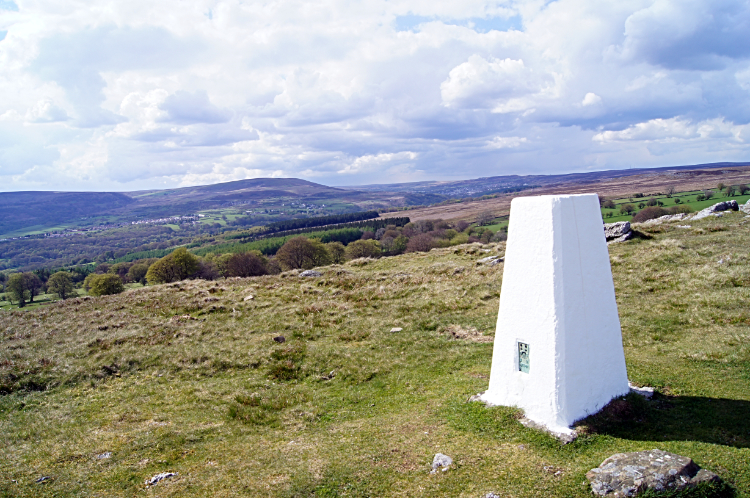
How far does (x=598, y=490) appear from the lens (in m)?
7.97

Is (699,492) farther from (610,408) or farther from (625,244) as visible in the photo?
(625,244)

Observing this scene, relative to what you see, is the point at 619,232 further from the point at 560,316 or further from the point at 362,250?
the point at 362,250

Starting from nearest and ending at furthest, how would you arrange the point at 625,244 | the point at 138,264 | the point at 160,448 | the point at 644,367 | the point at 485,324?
the point at 160,448, the point at 644,367, the point at 485,324, the point at 625,244, the point at 138,264

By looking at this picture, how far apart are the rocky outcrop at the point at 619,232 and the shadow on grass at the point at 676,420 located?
2604 cm

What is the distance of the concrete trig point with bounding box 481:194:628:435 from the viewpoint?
1041cm

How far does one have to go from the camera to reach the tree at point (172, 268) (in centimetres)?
6231

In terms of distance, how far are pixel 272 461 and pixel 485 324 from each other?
1369 centimetres

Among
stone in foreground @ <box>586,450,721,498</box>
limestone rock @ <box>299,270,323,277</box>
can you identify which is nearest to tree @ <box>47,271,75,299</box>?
limestone rock @ <box>299,270,323,277</box>

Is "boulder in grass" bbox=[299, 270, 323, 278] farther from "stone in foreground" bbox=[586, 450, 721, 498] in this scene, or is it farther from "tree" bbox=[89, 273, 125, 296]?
"tree" bbox=[89, 273, 125, 296]

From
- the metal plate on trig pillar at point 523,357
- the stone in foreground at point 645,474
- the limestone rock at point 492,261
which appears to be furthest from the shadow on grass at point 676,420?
the limestone rock at point 492,261

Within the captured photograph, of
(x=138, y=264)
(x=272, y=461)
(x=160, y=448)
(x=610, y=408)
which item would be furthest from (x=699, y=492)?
(x=138, y=264)

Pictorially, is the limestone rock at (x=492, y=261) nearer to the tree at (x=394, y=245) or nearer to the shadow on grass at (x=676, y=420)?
the shadow on grass at (x=676, y=420)

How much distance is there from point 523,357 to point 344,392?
24.6 feet

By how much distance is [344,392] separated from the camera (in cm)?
→ 1554
